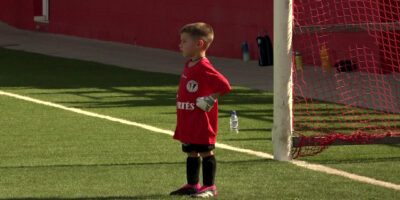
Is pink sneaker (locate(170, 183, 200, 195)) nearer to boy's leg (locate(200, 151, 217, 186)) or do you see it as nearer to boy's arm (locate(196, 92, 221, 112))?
boy's leg (locate(200, 151, 217, 186))

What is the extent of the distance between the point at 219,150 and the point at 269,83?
354 inches

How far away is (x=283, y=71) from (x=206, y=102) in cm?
211

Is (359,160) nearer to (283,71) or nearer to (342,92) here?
(283,71)

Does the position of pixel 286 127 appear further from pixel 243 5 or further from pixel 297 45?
pixel 243 5

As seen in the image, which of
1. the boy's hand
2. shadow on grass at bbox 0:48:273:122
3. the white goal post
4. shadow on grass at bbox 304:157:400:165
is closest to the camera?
the boy's hand

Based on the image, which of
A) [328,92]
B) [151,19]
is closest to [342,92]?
[328,92]

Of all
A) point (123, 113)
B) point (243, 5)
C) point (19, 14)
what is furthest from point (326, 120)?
point (19, 14)

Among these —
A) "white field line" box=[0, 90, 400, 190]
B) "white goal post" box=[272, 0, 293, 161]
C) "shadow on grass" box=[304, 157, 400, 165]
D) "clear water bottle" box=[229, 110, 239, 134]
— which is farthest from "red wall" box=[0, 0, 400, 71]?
"white goal post" box=[272, 0, 293, 161]

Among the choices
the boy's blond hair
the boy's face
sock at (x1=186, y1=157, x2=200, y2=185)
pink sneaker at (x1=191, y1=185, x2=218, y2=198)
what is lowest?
pink sneaker at (x1=191, y1=185, x2=218, y2=198)

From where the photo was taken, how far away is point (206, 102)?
780 centimetres

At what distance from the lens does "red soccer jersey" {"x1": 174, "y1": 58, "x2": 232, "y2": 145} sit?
791 centimetres

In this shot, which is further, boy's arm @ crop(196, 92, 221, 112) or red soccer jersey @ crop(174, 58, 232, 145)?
red soccer jersey @ crop(174, 58, 232, 145)

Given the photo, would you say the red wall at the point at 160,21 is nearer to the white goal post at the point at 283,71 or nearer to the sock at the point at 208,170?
the white goal post at the point at 283,71

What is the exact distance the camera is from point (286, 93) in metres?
9.71
